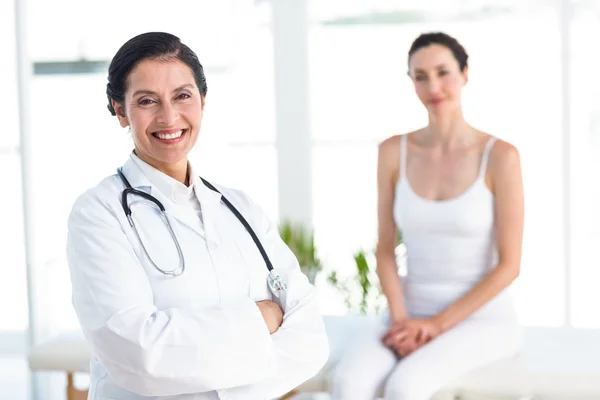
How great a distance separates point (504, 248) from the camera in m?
2.75

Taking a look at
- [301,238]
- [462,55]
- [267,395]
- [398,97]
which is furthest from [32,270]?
[267,395]

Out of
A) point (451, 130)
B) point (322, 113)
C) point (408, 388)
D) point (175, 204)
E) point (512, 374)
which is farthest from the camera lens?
point (322, 113)

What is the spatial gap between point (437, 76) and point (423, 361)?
0.93 m

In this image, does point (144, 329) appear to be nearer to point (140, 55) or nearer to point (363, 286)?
point (140, 55)

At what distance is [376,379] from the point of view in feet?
8.50

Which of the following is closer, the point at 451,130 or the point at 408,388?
the point at 408,388

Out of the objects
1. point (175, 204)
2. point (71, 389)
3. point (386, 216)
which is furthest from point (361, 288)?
point (175, 204)

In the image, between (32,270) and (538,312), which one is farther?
(538,312)

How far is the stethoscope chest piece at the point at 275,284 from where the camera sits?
184 cm

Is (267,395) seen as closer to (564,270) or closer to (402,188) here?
(402,188)

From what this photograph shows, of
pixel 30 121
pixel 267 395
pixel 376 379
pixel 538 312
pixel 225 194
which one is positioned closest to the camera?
pixel 267 395

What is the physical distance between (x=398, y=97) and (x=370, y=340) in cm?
196

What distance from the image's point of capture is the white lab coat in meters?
1.58

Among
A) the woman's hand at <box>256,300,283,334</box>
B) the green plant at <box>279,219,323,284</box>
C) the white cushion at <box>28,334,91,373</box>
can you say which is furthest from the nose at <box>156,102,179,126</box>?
the green plant at <box>279,219,323,284</box>
